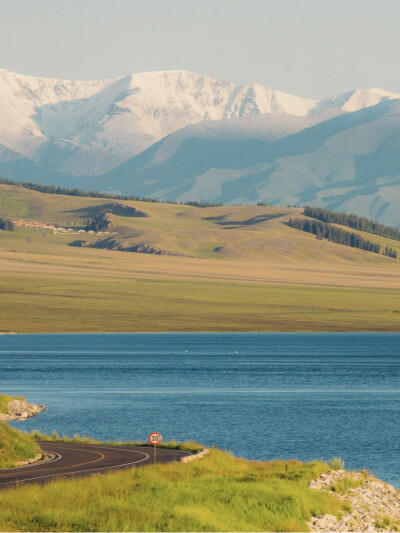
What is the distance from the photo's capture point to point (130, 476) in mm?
46781

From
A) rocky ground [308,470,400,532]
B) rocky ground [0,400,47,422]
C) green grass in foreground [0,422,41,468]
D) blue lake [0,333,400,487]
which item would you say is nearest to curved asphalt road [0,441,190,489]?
green grass in foreground [0,422,41,468]

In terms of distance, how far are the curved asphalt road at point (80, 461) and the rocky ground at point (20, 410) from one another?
98.0 ft

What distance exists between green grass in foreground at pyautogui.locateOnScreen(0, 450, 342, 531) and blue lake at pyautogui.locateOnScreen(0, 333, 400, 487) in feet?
69.6

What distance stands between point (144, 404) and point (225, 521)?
7443cm

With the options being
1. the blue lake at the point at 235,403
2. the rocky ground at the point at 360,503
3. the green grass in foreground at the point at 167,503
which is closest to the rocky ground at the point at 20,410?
the blue lake at the point at 235,403

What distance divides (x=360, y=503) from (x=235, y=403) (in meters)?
68.4

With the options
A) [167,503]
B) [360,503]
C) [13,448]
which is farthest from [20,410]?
[167,503]

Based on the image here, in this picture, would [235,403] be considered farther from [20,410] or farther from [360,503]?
[360,503]

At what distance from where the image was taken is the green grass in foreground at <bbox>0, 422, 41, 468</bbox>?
177 feet

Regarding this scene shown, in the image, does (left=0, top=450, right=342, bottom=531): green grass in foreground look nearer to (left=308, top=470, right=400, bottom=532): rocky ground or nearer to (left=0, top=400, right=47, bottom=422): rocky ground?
(left=308, top=470, right=400, bottom=532): rocky ground

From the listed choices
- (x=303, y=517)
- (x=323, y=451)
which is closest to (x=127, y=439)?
(x=323, y=451)

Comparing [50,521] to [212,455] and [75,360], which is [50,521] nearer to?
[212,455]

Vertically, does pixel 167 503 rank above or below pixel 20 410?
above

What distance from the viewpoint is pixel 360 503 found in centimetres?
4775
